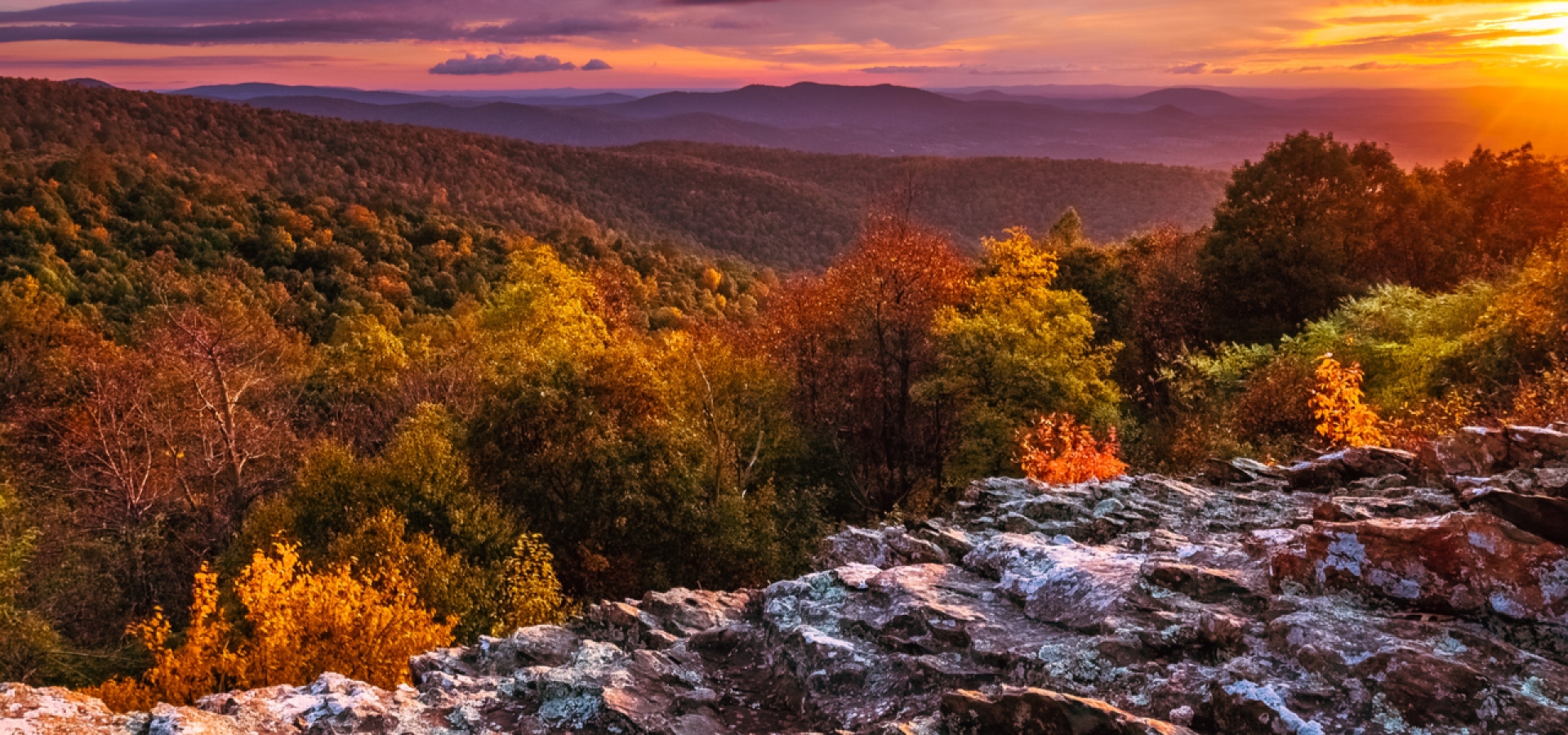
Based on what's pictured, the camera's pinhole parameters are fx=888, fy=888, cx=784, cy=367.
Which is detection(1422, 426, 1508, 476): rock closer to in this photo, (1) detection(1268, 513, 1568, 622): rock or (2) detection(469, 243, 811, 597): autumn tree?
(1) detection(1268, 513, 1568, 622): rock

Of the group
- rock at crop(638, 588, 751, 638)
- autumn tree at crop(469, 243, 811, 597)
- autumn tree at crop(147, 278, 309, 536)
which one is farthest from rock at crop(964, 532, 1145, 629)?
autumn tree at crop(147, 278, 309, 536)

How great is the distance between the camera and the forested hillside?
115062 millimetres

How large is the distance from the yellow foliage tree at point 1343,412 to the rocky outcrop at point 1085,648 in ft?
29.5

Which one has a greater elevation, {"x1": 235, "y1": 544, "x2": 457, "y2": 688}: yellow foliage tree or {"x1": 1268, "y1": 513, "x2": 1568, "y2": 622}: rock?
{"x1": 1268, "y1": 513, "x2": 1568, "y2": 622}: rock

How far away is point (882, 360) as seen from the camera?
3209 centimetres

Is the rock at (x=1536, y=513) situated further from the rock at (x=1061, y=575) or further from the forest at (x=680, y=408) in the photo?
the forest at (x=680, y=408)

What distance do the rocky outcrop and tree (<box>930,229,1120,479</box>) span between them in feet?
55.5

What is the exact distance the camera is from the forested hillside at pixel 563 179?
378 feet

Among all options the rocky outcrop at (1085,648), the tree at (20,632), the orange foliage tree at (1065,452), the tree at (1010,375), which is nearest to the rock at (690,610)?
the rocky outcrop at (1085,648)

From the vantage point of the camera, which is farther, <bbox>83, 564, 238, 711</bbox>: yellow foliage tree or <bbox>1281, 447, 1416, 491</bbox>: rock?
<bbox>83, 564, 238, 711</bbox>: yellow foliage tree

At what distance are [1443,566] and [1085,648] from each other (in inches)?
118

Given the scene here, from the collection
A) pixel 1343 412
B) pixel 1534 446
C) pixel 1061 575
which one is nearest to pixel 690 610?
pixel 1061 575

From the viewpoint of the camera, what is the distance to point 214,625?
19766 mm

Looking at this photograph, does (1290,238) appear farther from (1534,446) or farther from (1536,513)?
(1536,513)
